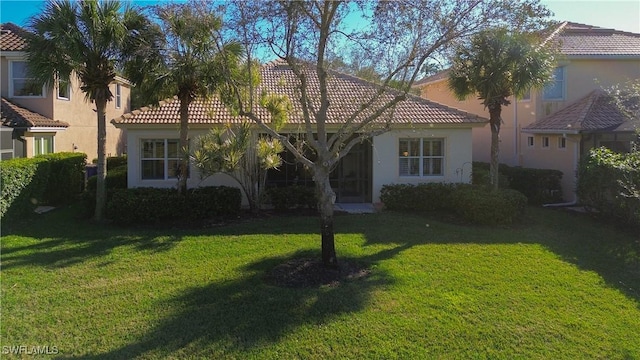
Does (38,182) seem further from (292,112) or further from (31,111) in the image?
(292,112)

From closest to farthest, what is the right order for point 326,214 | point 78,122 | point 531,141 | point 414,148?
point 326,214
point 414,148
point 531,141
point 78,122

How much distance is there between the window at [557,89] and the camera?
20578mm

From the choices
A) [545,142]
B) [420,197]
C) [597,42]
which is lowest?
[420,197]

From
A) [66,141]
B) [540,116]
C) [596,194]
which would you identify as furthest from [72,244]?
[540,116]

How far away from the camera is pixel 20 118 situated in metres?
17.4

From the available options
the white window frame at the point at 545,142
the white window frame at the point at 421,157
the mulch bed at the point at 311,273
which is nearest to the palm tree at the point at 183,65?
the mulch bed at the point at 311,273

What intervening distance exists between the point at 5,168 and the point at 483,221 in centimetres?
1308

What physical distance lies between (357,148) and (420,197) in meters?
3.85

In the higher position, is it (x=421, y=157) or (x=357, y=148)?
(x=357, y=148)

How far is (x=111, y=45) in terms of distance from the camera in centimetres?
1316

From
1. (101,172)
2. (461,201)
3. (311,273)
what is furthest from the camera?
(461,201)

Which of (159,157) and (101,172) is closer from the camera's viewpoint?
(101,172)

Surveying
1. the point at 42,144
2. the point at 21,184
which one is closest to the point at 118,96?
the point at 42,144

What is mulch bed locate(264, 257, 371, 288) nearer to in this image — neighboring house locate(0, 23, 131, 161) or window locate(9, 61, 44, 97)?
neighboring house locate(0, 23, 131, 161)
